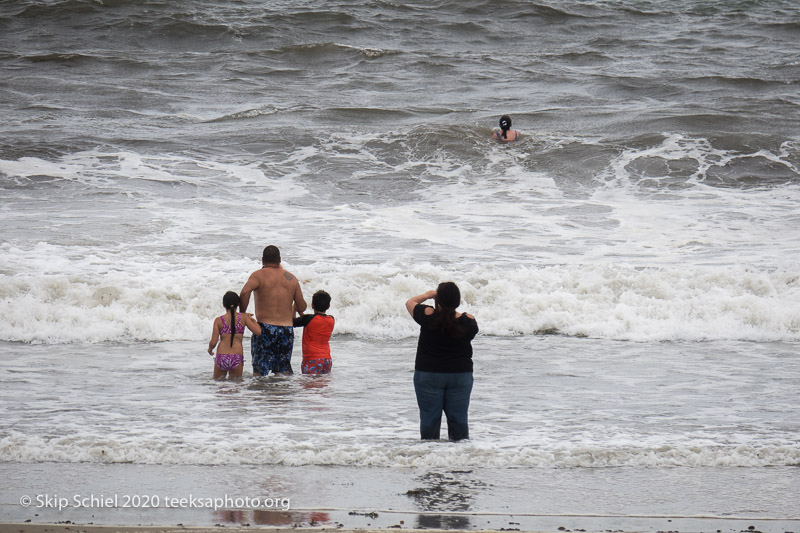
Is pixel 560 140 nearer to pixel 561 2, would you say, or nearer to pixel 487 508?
pixel 561 2

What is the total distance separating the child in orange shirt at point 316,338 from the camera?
26.3 feet

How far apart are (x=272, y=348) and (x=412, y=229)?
21.9 ft

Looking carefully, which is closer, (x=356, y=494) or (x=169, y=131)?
(x=356, y=494)

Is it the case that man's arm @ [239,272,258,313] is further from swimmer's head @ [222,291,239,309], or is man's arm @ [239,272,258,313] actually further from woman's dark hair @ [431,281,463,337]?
woman's dark hair @ [431,281,463,337]

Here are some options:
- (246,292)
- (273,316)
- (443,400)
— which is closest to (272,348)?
(273,316)

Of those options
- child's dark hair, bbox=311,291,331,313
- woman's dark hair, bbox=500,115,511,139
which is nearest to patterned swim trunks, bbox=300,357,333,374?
child's dark hair, bbox=311,291,331,313

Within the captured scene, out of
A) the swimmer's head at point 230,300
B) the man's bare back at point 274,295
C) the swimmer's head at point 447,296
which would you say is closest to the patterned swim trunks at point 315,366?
the man's bare back at point 274,295

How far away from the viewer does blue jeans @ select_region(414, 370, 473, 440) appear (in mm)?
5594

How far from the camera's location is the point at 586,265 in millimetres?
12203

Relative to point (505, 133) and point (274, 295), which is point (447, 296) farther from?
point (505, 133)

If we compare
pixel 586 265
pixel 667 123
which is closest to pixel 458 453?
pixel 586 265

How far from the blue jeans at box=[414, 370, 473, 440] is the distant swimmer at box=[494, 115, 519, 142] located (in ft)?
49.1

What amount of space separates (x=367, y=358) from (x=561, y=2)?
25.5m

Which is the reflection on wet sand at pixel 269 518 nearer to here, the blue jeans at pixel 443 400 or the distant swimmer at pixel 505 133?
the blue jeans at pixel 443 400
